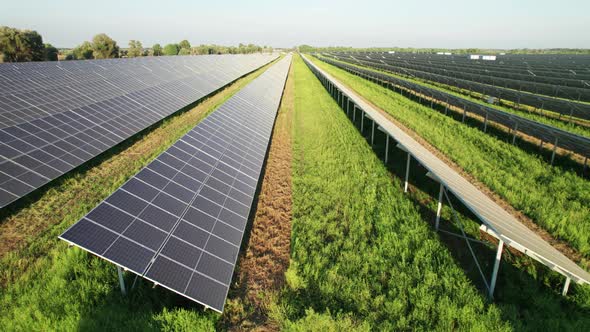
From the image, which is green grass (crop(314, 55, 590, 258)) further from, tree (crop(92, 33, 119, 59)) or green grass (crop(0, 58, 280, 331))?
tree (crop(92, 33, 119, 59))

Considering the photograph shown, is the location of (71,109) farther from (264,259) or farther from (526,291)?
(526,291)

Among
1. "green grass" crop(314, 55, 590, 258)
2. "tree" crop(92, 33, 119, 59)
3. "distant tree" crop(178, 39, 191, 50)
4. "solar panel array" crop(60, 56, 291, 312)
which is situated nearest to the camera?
"solar panel array" crop(60, 56, 291, 312)

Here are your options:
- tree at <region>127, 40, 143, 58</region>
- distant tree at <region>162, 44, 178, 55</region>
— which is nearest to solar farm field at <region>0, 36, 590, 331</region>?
tree at <region>127, 40, 143, 58</region>

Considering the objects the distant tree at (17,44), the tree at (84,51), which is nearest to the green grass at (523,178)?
the distant tree at (17,44)

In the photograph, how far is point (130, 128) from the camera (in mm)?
16469

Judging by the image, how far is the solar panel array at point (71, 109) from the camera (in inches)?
429

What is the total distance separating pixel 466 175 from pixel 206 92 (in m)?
23.5

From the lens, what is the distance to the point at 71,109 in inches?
656

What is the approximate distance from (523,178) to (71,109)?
20521 millimetres

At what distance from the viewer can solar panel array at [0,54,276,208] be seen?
10.9 metres

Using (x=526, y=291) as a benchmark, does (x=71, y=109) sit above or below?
above

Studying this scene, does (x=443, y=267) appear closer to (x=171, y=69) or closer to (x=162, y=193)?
(x=162, y=193)

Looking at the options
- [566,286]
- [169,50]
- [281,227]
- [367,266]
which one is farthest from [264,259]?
[169,50]

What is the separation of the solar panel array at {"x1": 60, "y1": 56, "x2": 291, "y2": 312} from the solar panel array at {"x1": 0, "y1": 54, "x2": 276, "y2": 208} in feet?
17.0
